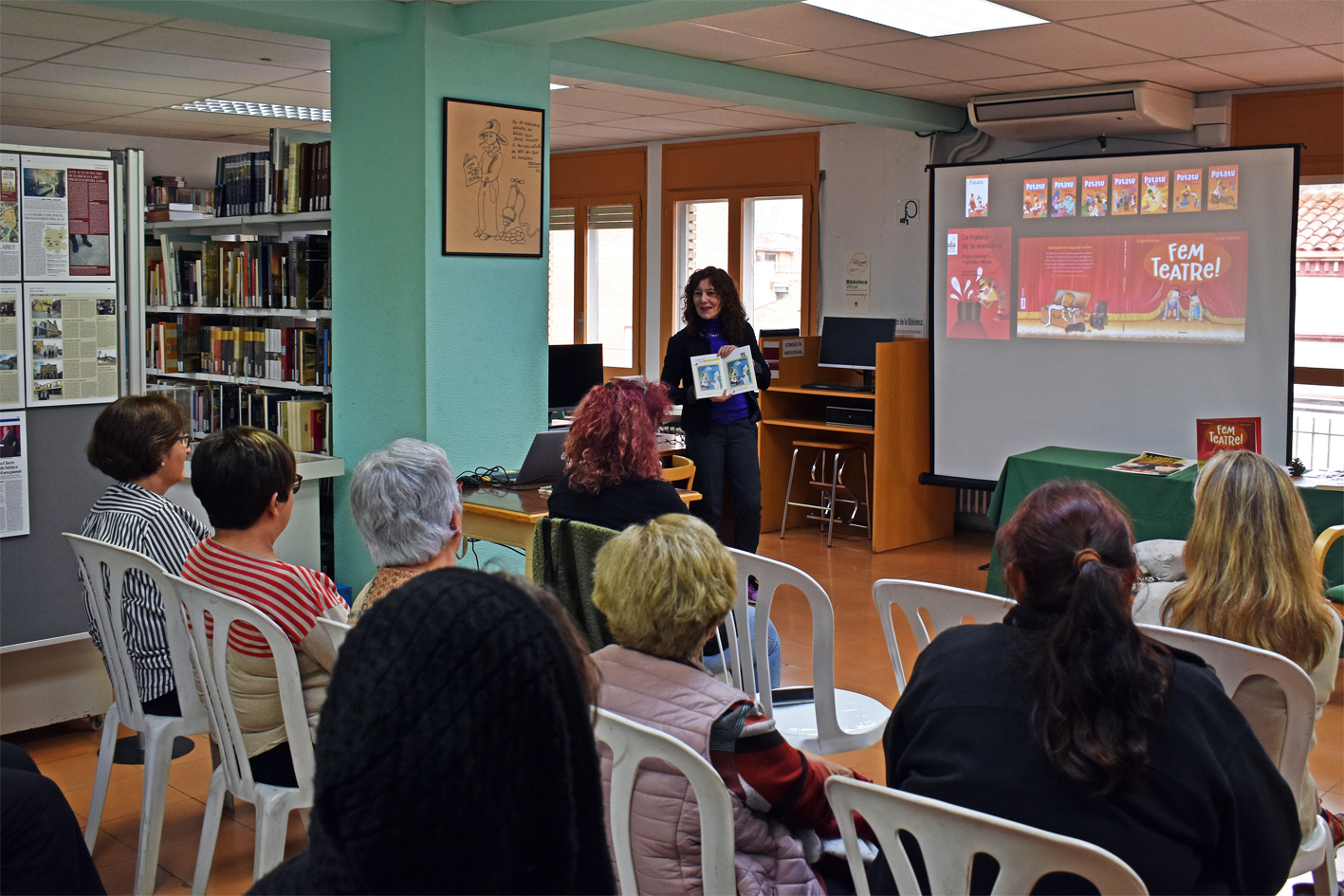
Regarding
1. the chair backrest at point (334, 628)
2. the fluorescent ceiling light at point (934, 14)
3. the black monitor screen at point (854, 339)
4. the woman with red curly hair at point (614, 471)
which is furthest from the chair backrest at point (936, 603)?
the black monitor screen at point (854, 339)

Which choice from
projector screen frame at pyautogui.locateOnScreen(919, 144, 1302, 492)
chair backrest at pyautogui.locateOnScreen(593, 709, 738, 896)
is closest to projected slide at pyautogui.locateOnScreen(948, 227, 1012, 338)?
projector screen frame at pyautogui.locateOnScreen(919, 144, 1302, 492)

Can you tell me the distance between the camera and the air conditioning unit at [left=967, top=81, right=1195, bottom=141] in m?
5.93

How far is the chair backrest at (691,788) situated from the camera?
1.51 metres

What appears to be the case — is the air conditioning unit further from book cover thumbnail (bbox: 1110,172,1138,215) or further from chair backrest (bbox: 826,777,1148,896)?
chair backrest (bbox: 826,777,1148,896)

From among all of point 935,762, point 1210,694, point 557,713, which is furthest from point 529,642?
point 1210,694

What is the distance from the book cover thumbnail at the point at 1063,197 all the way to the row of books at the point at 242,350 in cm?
393

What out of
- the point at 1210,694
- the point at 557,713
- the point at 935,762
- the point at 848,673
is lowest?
the point at 848,673

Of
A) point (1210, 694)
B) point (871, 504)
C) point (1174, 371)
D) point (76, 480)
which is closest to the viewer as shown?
point (1210, 694)

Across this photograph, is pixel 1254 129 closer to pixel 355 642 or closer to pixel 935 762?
pixel 935 762

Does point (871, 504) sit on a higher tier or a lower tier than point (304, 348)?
lower

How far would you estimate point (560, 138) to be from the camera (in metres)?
8.59

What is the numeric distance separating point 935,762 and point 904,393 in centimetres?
552

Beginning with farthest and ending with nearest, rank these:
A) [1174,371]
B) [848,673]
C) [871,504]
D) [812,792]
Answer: [871,504] → [1174,371] → [848,673] → [812,792]

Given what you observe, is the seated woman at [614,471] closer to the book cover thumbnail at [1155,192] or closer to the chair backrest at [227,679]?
the chair backrest at [227,679]
